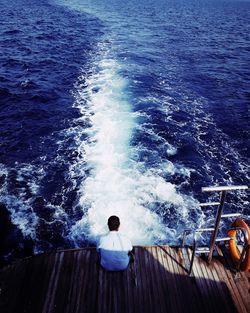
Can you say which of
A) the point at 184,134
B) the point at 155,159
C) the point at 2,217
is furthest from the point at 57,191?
the point at 184,134

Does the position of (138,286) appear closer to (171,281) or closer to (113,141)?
(171,281)

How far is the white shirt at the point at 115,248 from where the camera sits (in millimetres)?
5602

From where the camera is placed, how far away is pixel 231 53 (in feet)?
108

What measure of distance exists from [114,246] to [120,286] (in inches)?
39.9

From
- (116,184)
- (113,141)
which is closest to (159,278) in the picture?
(116,184)

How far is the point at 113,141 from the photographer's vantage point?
46.3 ft

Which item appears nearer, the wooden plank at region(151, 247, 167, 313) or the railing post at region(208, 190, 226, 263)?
the railing post at region(208, 190, 226, 263)

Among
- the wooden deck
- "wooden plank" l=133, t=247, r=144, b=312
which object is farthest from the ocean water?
the wooden deck

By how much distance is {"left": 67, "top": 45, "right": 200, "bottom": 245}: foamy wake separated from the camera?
952 centimetres

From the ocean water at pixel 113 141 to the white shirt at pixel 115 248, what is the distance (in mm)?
3281

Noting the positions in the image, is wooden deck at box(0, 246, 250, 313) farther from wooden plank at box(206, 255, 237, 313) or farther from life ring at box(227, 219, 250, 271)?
life ring at box(227, 219, 250, 271)

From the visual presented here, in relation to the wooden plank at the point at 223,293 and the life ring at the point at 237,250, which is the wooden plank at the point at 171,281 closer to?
the wooden plank at the point at 223,293

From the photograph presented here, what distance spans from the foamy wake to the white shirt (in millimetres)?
3208

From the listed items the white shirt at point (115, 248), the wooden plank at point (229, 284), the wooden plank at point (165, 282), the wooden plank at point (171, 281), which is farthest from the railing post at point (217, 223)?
the white shirt at point (115, 248)
